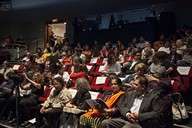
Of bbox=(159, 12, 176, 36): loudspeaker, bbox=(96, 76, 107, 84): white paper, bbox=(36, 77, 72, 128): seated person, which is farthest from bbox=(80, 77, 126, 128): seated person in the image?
bbox=(159, 12, 176, 36): loudspeaker

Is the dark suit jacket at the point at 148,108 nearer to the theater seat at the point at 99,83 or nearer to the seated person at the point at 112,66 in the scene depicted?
the theater seat at the point at 99,83

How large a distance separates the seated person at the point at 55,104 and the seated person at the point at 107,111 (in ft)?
2.06

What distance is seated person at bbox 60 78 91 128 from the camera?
3.52 m

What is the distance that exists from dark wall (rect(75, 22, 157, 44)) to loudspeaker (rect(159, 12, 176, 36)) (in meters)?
0.26

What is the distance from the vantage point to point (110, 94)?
3.54 meters

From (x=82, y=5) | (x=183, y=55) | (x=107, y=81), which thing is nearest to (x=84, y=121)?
(x=107, y=81)

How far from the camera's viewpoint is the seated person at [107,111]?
3.11 meters

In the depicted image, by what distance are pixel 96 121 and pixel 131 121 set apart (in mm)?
497

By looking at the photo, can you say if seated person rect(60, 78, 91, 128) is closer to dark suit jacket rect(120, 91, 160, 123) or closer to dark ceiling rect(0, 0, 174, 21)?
dark suit jacket rect(120, 91, 160, 123)

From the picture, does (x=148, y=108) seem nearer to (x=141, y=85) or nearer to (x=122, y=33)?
(x=141, y=85)

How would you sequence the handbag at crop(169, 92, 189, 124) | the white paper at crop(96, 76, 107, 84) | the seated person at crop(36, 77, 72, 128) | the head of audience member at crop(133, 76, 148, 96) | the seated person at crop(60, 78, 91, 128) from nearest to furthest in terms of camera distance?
the head of audience member at crop(133, 76, 148, 96) → the handbag at crop(169, 92, 189, 124) → the seated person at crop(60, 78, 91, 128) → the seated person at crop(36, 77, 72, 128) → the white paper at crop(96, 76, 107, 84)

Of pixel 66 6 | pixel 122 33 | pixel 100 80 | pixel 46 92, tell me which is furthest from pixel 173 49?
pixel 66 6

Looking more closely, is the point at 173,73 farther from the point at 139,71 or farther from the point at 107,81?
the point at 107,81

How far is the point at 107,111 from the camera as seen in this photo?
3.05 m
